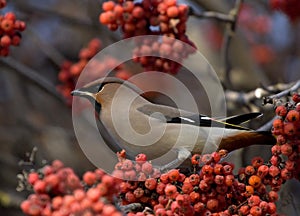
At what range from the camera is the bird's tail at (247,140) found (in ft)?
12.3

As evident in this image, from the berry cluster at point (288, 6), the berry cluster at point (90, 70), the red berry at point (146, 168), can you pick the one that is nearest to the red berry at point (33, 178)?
the red berry at point (146, 168)

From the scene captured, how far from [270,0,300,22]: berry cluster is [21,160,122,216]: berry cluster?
9.98ft

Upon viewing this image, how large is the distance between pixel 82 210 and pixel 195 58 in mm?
3682

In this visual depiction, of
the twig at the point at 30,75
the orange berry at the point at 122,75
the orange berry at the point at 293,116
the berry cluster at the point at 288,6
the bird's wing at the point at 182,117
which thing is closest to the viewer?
the orange berry at the point at 293,116

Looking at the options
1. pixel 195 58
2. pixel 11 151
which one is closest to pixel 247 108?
pixel 195 58

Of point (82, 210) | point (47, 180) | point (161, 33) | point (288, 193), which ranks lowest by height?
point (82, 210)

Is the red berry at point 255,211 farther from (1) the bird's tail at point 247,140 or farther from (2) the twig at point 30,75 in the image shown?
(2) the twig at point 30,75

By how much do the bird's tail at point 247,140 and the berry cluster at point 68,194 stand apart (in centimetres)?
135

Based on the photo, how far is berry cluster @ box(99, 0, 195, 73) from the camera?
13.5 feet

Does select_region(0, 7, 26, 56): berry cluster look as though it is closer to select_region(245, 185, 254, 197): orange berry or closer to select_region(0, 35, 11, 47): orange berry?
select_region(0, 35, 11, 47): orange berry

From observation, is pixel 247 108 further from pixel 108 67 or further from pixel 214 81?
pixel 108 67

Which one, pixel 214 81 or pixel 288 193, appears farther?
pixel 214 81

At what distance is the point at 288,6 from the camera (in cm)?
524

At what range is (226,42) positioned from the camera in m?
4.89
